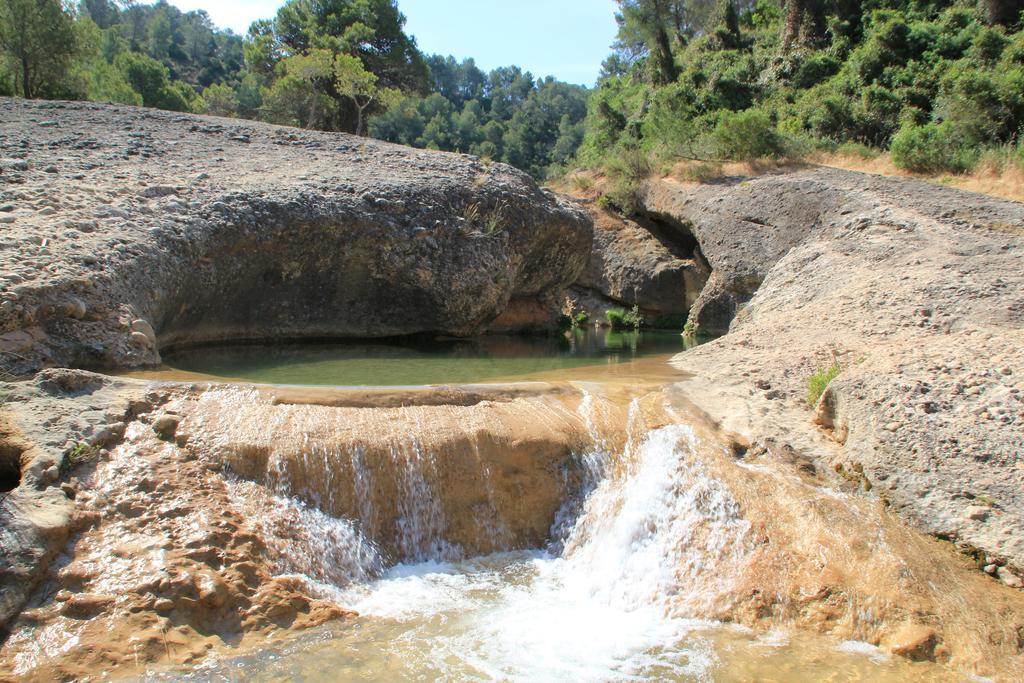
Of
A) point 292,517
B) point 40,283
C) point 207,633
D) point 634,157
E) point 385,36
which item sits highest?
point 385,36

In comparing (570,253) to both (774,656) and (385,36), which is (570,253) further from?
(385,36)

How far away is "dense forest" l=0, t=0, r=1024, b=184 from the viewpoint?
61.6 ft

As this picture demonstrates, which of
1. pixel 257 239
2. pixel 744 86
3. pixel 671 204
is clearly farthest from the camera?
pixel 744 86

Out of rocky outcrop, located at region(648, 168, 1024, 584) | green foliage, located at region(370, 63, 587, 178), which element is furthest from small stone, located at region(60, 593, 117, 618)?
green foliage, located at region(370, 63, 587, 178)

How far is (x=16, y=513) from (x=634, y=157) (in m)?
17.6

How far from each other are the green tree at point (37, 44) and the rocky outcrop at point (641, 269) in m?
14.6

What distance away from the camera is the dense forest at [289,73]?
20406mm

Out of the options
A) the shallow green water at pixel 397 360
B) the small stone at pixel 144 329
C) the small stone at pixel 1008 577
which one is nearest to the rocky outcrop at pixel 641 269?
the shallow green water at pixel 397 360

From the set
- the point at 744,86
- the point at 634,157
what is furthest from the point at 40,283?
the point at 744,86

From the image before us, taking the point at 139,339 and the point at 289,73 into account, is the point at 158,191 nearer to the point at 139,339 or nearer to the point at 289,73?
the point at 139,339

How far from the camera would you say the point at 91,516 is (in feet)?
16.4

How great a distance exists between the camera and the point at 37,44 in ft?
65.3

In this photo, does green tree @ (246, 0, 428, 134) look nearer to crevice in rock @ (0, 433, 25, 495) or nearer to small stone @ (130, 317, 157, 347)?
small stone @ (130, 317, 157, 347)

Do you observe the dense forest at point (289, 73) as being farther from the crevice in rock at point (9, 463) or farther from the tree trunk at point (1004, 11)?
the crevice in rock at point (9, 463)
